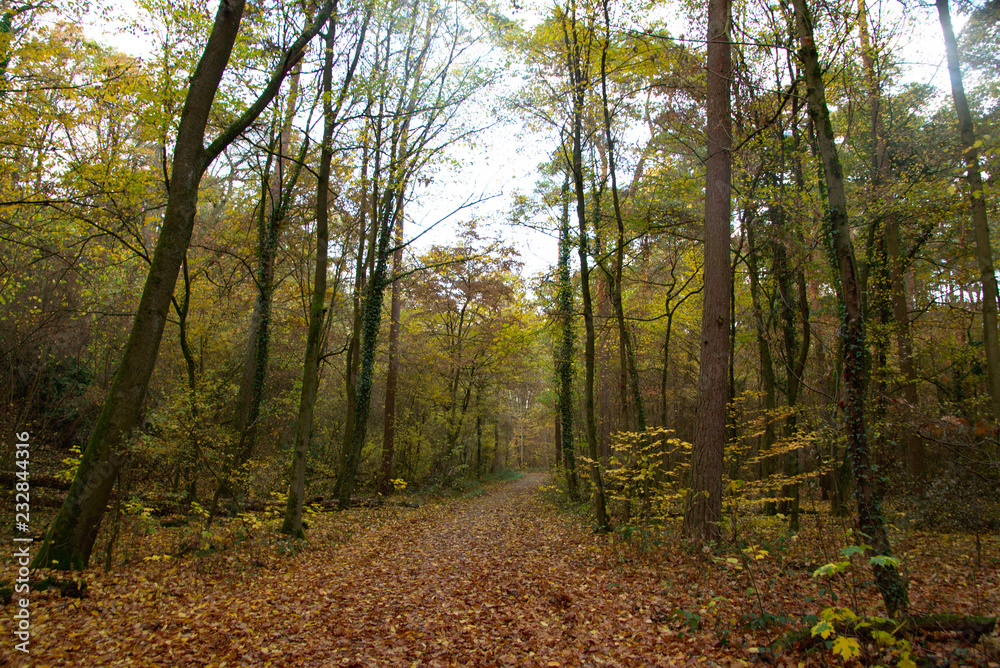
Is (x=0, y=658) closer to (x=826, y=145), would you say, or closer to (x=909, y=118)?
(x=826, y=145)

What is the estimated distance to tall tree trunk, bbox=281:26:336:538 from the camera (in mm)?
7840

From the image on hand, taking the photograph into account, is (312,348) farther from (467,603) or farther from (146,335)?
(467,603)

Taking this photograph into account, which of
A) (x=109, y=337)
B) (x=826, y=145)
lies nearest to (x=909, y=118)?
(x=826, y=145)

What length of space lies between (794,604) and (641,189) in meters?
8.15

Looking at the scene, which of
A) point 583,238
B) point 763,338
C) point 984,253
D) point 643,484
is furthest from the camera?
point 763,338

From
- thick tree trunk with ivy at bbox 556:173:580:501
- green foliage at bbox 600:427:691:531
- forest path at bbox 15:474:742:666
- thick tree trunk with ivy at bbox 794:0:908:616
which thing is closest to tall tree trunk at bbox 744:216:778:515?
green foliage at bbox 600:427:691:531

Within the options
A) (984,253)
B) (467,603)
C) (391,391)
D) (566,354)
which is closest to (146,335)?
(467,603)

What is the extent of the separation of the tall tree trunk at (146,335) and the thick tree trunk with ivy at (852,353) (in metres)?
6.86

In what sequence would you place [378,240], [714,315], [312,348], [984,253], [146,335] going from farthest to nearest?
[378,240]
[312,348]
[984,253]
[714,315]
[146,335]

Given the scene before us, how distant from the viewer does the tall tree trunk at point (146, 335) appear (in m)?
4.89

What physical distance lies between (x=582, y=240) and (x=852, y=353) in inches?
238

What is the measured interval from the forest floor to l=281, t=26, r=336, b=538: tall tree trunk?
Result: 2.18 ft

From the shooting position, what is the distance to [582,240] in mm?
9461

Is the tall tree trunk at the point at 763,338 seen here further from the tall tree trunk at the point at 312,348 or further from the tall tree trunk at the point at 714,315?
the tall tree trunk at the point at 312,348
